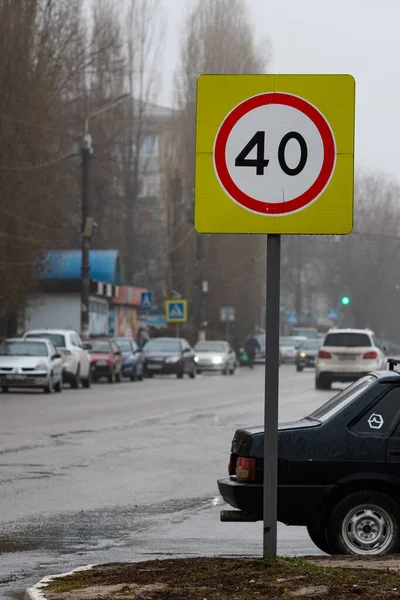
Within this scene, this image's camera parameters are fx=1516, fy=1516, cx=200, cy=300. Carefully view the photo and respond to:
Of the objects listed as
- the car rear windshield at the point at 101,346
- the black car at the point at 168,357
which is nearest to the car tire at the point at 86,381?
the car rear windshield at the point at 101,346

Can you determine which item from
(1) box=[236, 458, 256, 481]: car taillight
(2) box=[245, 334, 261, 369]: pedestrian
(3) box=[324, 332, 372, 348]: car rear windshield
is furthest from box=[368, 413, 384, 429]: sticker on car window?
(2) box=[245, 334, 261, 369]: pedestrian

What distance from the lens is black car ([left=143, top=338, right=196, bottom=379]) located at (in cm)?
5609

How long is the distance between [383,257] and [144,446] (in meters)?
→ 102

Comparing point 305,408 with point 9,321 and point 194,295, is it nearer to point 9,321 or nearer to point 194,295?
point 9,321

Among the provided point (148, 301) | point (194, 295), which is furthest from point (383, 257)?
point (148, 301)

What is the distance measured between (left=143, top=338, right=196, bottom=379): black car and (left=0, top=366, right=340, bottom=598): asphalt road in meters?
24.4

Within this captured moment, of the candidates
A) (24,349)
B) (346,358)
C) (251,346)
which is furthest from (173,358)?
(251,346)

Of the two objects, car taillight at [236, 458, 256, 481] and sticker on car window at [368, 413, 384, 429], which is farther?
sticker on car window at [368, 413, 384, 429]

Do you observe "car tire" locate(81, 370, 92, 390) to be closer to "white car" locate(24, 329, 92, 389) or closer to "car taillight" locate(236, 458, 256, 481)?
"white car" locate(24, 329, 92, 389)

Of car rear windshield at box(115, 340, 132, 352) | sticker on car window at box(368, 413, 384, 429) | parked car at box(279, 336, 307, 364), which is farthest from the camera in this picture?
parked car at box(279, 336, 307, 364)

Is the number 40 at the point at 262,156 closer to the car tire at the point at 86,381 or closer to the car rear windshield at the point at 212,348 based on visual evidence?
the car tire at the point at 86,381

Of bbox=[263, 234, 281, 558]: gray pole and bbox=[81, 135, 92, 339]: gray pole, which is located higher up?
bbox=[81, 135, 92, 339]: gray pole

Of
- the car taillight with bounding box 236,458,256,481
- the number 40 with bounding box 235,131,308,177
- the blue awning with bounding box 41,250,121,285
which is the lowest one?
the car taillight with bounding box 236,458,256,481

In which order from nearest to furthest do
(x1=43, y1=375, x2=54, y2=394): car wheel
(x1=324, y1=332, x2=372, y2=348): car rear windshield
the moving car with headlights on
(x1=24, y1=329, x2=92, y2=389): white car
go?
1. (x1=43, y1=375, x2=54, y2=394): car wheel
2. (x1=24, y1=329, x2=92, y2=389): white car
3. (x1=324, y1=332, x2=372, y2=348): car rear windshield
4. the moving car with headlights on
